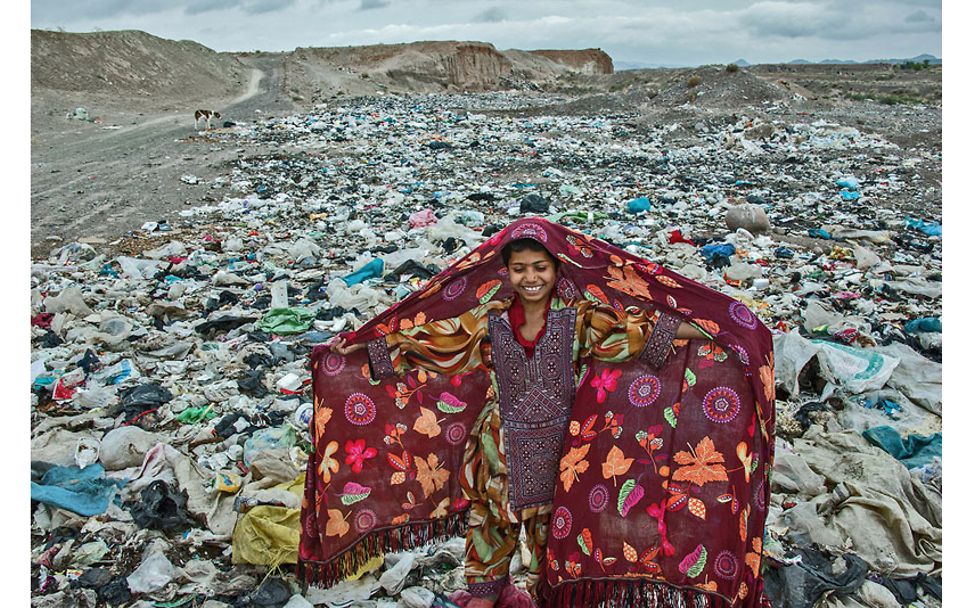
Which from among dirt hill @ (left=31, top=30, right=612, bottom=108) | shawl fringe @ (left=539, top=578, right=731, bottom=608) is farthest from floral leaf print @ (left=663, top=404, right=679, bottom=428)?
dirt hill @ (left=31, top=30, right=612, bottom=108)

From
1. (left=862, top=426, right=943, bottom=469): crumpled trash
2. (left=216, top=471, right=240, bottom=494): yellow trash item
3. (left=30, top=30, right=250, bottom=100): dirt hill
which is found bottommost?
(left=216, top=471, right=240, bottom=494): yellow trash item

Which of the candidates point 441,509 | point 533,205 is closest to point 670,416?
point 441,509

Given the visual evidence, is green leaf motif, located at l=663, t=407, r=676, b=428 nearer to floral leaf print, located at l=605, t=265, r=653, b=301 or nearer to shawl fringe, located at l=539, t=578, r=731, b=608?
floral leaf print, located at l=605, t=265, r=653, b=301

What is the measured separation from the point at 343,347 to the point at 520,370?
52 centimetres

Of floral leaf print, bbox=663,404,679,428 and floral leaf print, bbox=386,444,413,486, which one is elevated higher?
Result: floral leaf print, bbox=663,404,679,428

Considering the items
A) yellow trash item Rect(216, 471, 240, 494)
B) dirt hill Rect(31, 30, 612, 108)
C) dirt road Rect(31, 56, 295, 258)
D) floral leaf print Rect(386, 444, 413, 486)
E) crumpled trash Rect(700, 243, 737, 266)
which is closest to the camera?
floral leaf print Rect(386, 444, 413, 486)

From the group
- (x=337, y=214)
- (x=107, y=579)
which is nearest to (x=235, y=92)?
(x=337, y=214)

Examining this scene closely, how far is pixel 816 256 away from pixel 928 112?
43.0 feet

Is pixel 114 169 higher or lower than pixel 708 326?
higher

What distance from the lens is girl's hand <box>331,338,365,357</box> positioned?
1979 millimetres

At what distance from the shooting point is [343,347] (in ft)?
6.51

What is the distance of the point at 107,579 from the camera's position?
7.86 feet

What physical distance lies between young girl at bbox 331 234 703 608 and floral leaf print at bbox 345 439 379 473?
0.24m

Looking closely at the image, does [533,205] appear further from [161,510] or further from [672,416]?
[672,416]
